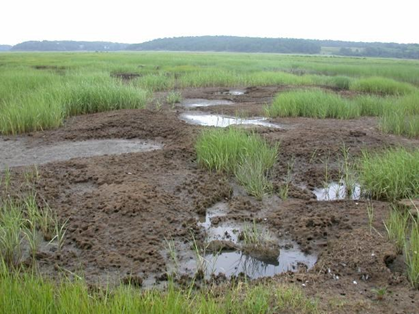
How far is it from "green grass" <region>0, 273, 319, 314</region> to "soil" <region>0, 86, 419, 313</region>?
1.01 feet

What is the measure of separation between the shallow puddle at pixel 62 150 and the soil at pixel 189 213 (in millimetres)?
246

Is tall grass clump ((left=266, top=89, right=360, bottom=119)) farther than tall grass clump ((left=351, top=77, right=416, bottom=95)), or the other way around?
tall grass clump ((left=351, top=77, right=416, bottom=95))

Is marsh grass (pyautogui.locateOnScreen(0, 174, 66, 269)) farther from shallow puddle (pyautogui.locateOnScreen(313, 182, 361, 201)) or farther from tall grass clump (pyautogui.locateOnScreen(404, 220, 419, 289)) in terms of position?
shallow puddle (pyautogui.locateOnScreen(313, 182, 361, 201))

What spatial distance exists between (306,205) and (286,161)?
1801 mm

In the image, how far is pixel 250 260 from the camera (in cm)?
371

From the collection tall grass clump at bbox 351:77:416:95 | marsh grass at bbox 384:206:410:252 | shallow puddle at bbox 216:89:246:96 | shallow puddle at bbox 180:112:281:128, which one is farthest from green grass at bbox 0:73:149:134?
tall grass clump at bbox 351:77:416:95

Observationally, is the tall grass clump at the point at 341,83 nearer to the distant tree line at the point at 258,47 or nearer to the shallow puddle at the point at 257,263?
the shallow puddle at the point at 257,263

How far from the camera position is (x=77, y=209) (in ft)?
14.7

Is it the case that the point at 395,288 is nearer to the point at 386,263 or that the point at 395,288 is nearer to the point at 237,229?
the point at 386,263

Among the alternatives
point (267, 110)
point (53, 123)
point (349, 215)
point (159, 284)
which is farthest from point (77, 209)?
point (267, 110)

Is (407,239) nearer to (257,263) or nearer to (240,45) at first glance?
(257,263)

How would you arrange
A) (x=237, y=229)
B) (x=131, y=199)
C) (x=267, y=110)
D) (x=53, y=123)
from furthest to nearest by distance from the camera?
(x=267, y=110) → (x=53, y=123) → (x=131, y=199) → (x=237, y=229)

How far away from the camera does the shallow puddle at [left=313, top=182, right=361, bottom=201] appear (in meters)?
5.30

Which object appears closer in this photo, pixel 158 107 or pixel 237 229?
pixel 237 229
